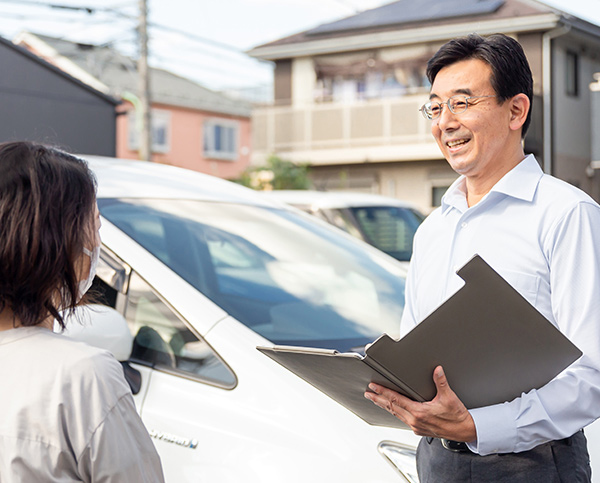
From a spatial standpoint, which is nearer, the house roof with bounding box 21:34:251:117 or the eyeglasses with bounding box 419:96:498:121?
the eyeglasses with bounding box 419:96:498:121

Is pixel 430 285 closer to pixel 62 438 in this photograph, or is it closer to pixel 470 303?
pixel 470 303

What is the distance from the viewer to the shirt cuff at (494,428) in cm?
170

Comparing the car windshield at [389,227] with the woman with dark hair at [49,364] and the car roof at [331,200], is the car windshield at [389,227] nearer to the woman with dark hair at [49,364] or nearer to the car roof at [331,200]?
the car roof at [331,200]

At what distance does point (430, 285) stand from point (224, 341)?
76cm

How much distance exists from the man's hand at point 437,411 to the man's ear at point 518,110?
2.17 feet

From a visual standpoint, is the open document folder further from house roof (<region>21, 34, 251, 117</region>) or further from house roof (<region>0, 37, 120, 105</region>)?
house roof (<region>21, 34, 251, 117</region>)

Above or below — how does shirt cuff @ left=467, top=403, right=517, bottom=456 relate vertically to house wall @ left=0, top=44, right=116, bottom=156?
below

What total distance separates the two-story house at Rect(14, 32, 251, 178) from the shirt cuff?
30403 mm

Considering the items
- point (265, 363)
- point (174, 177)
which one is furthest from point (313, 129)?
point (265, 363)

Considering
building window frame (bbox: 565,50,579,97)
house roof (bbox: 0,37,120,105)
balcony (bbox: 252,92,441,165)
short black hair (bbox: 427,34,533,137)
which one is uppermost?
building window frame (bbox: 565,50,579,97)

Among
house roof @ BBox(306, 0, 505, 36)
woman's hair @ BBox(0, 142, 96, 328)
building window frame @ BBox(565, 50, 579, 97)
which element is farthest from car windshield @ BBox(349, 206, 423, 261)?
building window frame @ BBox(565, 50, 579, 97)

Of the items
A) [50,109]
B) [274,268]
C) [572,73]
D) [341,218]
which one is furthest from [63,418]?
[572,73]

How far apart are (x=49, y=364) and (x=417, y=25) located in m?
21.1

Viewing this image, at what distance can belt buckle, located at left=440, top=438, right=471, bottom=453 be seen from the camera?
6.00 feet
